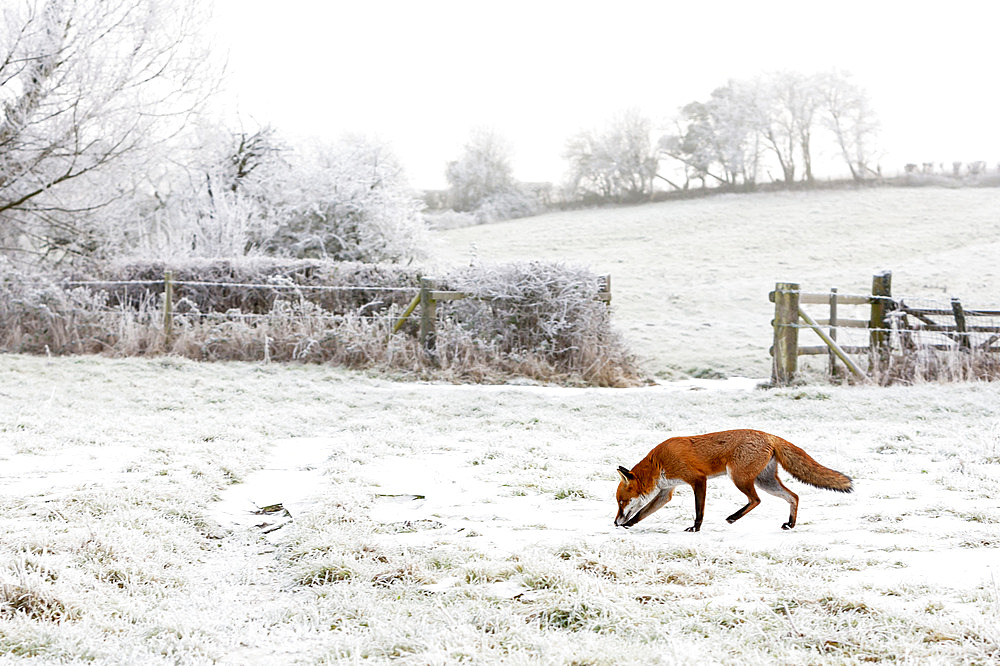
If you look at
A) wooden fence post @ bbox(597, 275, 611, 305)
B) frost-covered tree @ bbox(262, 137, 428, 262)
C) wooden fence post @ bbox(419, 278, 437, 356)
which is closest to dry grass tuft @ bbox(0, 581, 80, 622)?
wooden fence post @ bbox(419, 278, 437, 356)

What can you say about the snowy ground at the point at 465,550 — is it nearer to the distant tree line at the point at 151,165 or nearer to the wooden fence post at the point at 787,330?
the wooden fence post at the point at 787,330

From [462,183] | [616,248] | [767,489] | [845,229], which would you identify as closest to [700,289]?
[616,248]

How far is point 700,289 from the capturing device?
24.6 m

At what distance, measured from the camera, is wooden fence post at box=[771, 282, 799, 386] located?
1084 cm

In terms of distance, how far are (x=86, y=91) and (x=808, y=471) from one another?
1356 centimetres

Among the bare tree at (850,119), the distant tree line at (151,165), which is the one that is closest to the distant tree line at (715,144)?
the bare tree at (850,119)

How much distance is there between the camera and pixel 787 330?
428 inches

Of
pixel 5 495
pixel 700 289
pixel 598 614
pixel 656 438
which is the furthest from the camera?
pixel 700 289

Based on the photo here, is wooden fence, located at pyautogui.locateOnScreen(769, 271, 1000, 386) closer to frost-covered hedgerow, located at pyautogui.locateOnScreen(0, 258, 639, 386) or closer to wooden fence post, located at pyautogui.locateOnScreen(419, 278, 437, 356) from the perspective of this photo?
frost-covered hedgerow, located at pyautogui.locateOnScreen(0, 258, 639, 386)

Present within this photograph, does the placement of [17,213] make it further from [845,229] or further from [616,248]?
[845,229]

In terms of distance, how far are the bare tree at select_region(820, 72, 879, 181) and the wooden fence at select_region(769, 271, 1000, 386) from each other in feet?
112

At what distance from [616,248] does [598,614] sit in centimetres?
3024

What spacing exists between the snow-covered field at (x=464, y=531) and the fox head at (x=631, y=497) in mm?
81

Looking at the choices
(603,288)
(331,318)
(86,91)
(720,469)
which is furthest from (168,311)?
(720,469)
